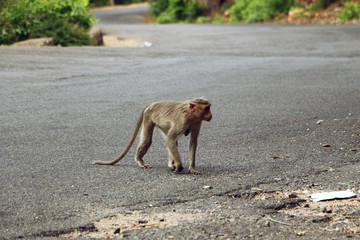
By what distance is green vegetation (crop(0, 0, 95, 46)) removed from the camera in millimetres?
19359

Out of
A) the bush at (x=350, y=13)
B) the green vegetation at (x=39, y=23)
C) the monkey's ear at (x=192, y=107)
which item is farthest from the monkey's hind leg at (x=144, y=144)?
the bush at (x=350, y=13)

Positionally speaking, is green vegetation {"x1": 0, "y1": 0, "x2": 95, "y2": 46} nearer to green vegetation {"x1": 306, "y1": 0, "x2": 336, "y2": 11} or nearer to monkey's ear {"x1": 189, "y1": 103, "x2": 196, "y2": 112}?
monkey's ear {"x1": 189, "y1": 103, "x2": 196, "y2": 112}

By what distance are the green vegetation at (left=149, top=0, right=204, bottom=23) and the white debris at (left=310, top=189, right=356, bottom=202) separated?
33537 mm

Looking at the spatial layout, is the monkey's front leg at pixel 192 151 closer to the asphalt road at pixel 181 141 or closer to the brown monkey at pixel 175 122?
the brown monkey at pixel 175 122

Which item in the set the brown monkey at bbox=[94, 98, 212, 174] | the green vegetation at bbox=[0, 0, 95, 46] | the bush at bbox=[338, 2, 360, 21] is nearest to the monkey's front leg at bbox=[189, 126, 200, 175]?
the brown monkey at bbox=[94, 98, 212, 174]

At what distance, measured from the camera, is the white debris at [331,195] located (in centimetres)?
551

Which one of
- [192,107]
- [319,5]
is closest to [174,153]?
[192,107]

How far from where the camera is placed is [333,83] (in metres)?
12.9

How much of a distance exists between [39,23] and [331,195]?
16.1m

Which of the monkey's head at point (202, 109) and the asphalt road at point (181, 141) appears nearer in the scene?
the asphalt road at point (181, 141)

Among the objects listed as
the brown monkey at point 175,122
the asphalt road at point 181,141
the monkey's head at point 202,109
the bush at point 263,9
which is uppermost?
the monkey's head at point 202,109

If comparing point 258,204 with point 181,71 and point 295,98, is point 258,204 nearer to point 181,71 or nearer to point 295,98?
point 295,98

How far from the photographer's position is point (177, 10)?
39688 mm

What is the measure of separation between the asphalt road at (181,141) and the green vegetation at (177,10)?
21810 millimetres
